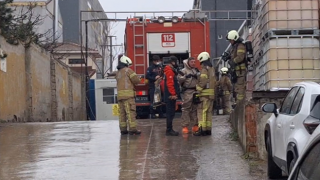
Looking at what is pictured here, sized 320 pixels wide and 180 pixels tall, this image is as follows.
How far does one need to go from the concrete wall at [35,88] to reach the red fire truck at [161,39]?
3789mm

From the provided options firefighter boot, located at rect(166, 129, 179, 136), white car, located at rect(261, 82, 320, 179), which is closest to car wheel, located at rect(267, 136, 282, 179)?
white car, located at rect(261, 82, 320, 179)

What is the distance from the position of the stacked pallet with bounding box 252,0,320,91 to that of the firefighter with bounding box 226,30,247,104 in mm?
538

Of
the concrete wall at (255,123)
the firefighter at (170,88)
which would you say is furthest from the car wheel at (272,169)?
the firefighter at (170,88)

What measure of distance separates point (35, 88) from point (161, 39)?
20.3 ft

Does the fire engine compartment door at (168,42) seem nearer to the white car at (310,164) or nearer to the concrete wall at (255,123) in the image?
the concrete wall at (255,123)

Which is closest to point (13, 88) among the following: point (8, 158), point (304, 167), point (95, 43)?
point (8, 158)

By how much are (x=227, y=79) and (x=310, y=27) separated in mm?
6356

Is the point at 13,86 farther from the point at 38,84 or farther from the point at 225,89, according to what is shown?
the point at 225,89

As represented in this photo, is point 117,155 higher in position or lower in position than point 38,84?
lower

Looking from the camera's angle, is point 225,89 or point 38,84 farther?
point 38,84

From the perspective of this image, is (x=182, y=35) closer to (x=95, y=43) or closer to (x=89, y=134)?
(x=89, y=134)

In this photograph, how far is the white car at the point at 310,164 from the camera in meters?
3.29

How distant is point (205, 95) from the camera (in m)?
11.0

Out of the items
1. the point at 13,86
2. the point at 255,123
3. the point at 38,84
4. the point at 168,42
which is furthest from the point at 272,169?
the point at 38,84
